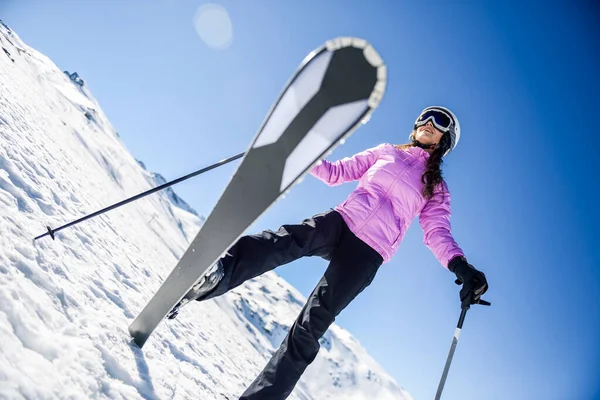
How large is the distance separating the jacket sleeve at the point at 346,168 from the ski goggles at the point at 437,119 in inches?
26.9

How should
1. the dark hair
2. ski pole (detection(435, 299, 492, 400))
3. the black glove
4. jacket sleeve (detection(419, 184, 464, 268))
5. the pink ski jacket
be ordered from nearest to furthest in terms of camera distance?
ski pole (detection(435, 299, 492, 400)), the black glove, the pink ski jacket, jacket sleeve (detection(419, 184, 464, 268)), the dark hair

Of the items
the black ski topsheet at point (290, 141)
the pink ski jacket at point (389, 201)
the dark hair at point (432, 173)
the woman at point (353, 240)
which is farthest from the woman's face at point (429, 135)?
the black ski topsheet at point (290, 141)

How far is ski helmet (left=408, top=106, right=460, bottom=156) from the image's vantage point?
12.3 ft

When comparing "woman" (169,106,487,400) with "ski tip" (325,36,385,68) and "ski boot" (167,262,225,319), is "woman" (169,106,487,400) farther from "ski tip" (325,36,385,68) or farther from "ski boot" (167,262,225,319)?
"ski tip" (325,36,385,68)

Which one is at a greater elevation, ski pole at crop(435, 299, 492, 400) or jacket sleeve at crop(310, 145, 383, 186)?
jacket sleeve at crop(310, 145, 383, 186)

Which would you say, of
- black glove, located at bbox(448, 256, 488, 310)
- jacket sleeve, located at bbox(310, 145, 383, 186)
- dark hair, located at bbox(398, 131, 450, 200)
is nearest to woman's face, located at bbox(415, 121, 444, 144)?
dark hair, located at bbox(398, 131, 450, 200)

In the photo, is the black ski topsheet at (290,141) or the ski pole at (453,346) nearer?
the black ski topsheet at (290,141)

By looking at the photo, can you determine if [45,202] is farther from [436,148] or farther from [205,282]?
[436,148]

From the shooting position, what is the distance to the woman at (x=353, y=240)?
2334mm

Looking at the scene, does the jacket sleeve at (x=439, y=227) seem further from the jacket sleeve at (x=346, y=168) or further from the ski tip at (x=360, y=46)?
the ski tip at (x=360, y=46)

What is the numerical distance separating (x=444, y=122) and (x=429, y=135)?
0.74 ft

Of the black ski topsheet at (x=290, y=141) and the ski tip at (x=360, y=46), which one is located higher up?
the ski tip at (x=360, y=46)

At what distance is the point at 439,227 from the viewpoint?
10.5 ft

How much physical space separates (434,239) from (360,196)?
2.65 feet
